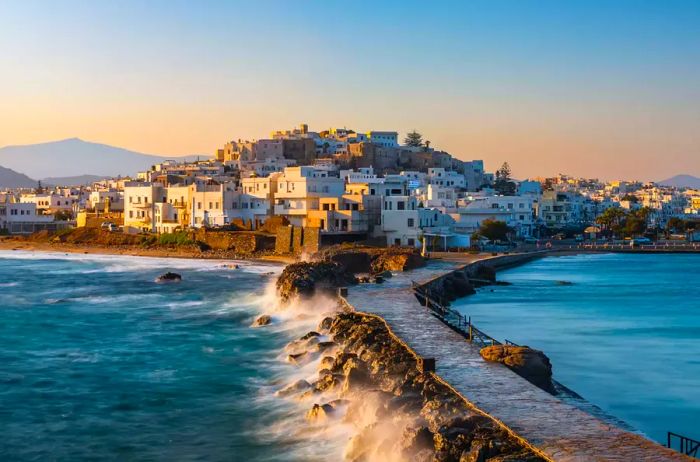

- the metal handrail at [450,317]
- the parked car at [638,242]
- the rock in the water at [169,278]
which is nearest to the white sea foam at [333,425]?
the metal handrail at [450,317]

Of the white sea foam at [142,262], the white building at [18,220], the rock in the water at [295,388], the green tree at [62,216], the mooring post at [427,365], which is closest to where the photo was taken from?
the mooring post at [427,365]

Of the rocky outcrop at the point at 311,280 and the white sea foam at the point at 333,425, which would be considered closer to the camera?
the white sea foam at the point at 333,425

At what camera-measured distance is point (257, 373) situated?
20.4m

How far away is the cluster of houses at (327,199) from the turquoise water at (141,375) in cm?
1792

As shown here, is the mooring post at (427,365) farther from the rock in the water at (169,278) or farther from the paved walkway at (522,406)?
the rock in the water at (169,278)

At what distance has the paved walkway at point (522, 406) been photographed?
10680 millimetres

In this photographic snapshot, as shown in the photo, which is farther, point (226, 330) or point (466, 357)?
point (226, 330)

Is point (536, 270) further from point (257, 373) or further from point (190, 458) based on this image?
point (190, 458)

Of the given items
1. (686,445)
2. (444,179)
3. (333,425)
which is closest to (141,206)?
(444,179)

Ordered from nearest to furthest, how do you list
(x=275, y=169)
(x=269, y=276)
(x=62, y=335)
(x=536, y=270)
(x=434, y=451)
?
(x=434, y=451) < (x=62, y=335) < (x=269, y=276) < (x=536, y=270) < (x=275, y=169)

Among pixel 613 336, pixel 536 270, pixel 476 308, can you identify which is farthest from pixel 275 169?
pixel 613 336

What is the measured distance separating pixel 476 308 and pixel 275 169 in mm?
52186

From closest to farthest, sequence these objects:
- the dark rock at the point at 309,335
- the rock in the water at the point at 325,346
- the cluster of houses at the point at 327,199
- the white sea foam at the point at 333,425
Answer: the white sea foam at the point at 333,425 < the rock in the water at the point at 325,346 < the dark rock at the point at 309,335 < the cluster of houses at the point at 327,199

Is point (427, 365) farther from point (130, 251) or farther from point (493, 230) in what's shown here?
point (130, 251)
